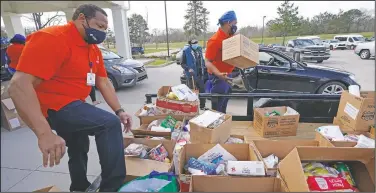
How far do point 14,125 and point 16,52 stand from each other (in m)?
1.22

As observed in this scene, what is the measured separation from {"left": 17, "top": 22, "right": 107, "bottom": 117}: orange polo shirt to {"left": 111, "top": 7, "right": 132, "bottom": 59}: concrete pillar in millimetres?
10247

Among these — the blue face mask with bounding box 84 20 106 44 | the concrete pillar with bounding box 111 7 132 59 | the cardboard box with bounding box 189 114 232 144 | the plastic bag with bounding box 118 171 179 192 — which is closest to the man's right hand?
the plastic bag with bounding box 118 171 179 192

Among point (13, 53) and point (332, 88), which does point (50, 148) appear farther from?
point (332, 88)

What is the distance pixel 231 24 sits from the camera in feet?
9.33

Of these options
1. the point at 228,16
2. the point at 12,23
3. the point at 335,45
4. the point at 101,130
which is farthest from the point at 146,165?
the point at 335,45

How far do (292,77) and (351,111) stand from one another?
2.66 m

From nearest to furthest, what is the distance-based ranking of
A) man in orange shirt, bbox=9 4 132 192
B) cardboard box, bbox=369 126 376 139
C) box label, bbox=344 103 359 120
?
man in orange shirt, bbox=9 4 132 192
cardboard box, bbox=369 126 376 139
box label, bbox=344 103 359 120

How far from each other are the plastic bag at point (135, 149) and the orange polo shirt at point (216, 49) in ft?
4.23

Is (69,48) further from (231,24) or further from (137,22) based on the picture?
(137,22)

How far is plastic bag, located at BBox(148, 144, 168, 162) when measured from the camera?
203 cm

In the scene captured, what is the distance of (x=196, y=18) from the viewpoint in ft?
104

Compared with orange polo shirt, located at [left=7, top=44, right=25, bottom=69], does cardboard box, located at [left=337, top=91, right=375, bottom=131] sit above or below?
below

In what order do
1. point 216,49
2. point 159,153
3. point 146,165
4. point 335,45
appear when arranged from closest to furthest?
point 146,165, point 159,153, point 216,49, point 335,45

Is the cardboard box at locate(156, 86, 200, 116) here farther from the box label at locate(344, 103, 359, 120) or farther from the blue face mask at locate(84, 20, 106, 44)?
the box label at locate(344, 103, 359, 120)
